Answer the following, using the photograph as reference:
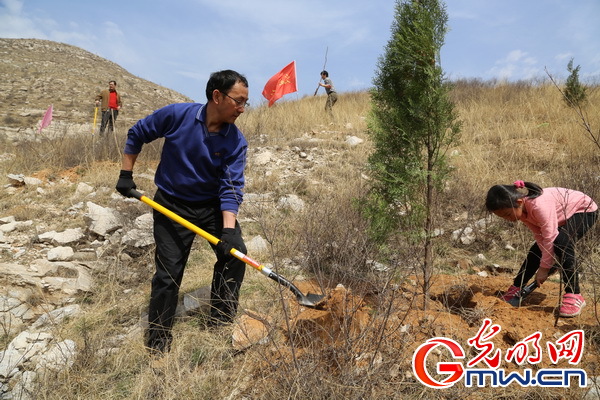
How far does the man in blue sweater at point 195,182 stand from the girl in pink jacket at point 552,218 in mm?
1995

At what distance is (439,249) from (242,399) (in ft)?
10.9

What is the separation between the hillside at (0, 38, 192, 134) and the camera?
2081cm

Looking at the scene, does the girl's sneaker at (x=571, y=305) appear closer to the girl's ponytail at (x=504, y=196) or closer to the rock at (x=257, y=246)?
the girl's ponytail at (x=504, y=196)

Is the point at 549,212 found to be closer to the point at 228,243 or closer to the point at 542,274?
the point at 542,274

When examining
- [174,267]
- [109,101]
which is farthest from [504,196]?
[109,101]

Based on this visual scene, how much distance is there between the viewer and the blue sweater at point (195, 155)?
2.79 m

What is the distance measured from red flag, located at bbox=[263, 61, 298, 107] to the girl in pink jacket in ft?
23.3

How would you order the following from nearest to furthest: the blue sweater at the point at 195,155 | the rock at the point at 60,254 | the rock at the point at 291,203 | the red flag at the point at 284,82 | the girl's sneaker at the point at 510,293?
the blue sweater at the point at 195,155
the girl's sneaker at the point at 510,293
the rock at the point at 60,254
the rock at the point at 291,203
the red flag at the point at 284,82

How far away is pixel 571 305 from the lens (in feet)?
9.24

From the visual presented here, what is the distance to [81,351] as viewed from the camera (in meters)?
2.52

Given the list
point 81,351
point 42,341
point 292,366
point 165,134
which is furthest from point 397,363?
point 42,341

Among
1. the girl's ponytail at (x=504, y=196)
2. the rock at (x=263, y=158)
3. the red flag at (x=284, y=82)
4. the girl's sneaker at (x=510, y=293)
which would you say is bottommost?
the girl's sneaker at (x=510, y=293)

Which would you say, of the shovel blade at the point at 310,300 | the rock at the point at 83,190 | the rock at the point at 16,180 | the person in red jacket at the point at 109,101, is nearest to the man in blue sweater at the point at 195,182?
the shovel blade at the point at 310,300

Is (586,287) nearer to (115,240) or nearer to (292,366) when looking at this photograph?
(292,366)
